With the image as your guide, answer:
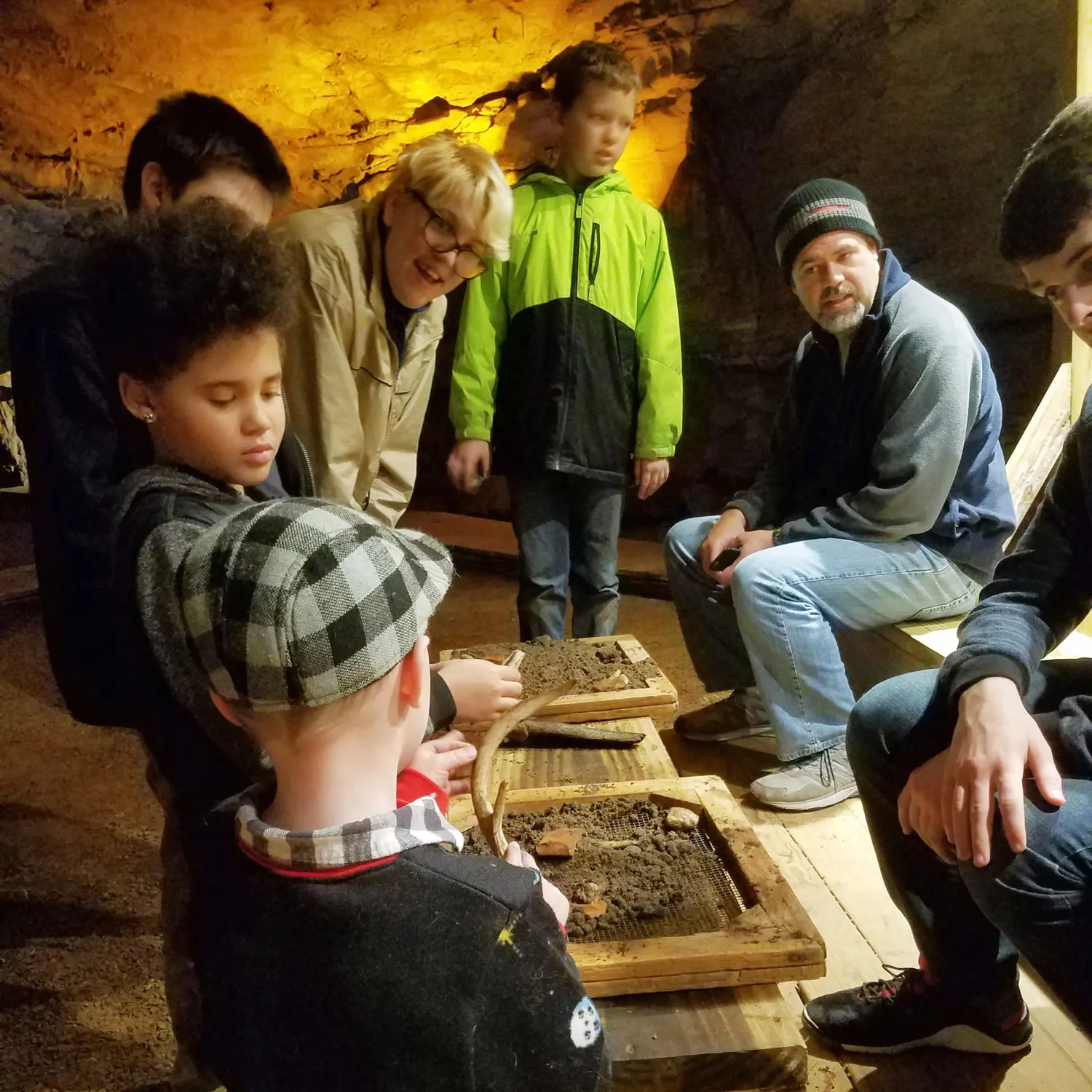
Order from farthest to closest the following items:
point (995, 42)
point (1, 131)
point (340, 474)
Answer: point (1, 131)
point (995, 42)
point (340, 474)

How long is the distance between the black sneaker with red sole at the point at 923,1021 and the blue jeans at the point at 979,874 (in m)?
0.04

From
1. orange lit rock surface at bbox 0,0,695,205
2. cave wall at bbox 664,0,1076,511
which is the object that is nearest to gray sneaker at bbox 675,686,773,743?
cave wall at bbox 664,0,1076,511

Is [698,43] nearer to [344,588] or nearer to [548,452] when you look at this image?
[548,452]

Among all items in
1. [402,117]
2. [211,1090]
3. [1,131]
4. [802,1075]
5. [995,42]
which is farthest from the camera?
[402,117]

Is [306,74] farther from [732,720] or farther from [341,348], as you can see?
[732,720]

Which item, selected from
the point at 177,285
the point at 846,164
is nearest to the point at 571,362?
the point at 177,285

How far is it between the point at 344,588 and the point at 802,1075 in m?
0.96

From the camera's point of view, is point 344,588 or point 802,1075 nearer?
point 344,588

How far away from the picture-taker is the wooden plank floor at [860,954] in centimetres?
149

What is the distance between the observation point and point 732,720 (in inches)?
111

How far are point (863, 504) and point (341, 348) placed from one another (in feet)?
4.72

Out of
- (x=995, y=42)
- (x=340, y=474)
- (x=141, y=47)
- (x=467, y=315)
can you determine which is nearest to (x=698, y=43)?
(x=995, y=42)

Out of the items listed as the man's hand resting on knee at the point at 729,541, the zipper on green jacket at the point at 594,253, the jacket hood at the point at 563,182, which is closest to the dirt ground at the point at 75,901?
the man's hand resting on knee at the point at 729,541

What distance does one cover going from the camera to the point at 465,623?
4.69 m
